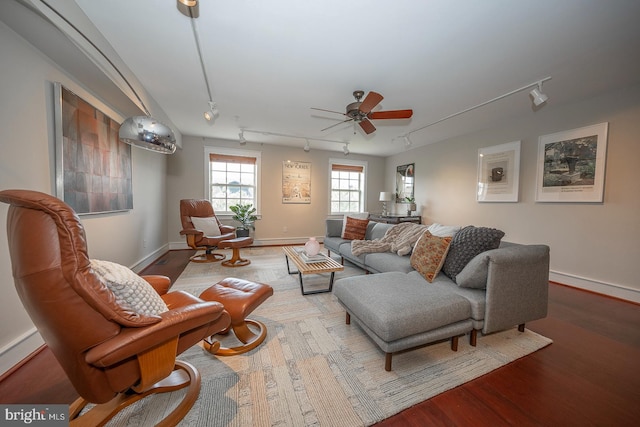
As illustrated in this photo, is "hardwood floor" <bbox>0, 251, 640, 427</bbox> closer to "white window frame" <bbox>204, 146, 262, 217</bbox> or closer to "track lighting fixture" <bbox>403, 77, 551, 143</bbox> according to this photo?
"track lighting fixture" <bbox>403, 77, 551, 143</bbox>

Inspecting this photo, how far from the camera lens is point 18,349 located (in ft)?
4.87

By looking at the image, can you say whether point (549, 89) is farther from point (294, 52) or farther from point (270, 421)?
point (270, 421)

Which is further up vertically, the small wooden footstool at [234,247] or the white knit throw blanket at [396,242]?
the white knit throw blanket at [396,242]

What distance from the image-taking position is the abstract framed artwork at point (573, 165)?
278 cm

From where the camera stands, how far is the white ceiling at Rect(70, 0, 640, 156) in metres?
1.59

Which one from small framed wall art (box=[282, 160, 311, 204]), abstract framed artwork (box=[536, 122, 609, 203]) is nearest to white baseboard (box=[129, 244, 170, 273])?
small framed wall art (box=[282, 160, 311, 204])

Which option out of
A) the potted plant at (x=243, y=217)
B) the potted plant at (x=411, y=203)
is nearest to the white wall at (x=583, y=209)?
the potted plant at (x=411, y=203)

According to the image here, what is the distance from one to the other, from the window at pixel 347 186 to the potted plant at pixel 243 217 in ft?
7.12

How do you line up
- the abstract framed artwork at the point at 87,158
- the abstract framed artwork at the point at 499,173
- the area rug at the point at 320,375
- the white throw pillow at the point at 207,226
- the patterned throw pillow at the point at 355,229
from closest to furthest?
the area rug at the point at 320,375
the abstract framed artwork at the point at 87,158
the abstract framed artwork at the point at 499,173
the patterned throw pillow at the point at 355,229
the white throw pillow at the point at 207,226

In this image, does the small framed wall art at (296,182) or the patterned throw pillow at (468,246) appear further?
the small framed wall art at (296,182)

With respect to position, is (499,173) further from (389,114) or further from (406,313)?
(406,313)

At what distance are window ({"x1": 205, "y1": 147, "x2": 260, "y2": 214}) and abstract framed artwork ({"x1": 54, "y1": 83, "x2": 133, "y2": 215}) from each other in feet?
7.10

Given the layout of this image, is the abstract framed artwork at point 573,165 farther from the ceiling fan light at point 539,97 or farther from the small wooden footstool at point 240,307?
the small wooden footstool at point 240,307

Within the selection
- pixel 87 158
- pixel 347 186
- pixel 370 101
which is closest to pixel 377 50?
pixel 370 101
